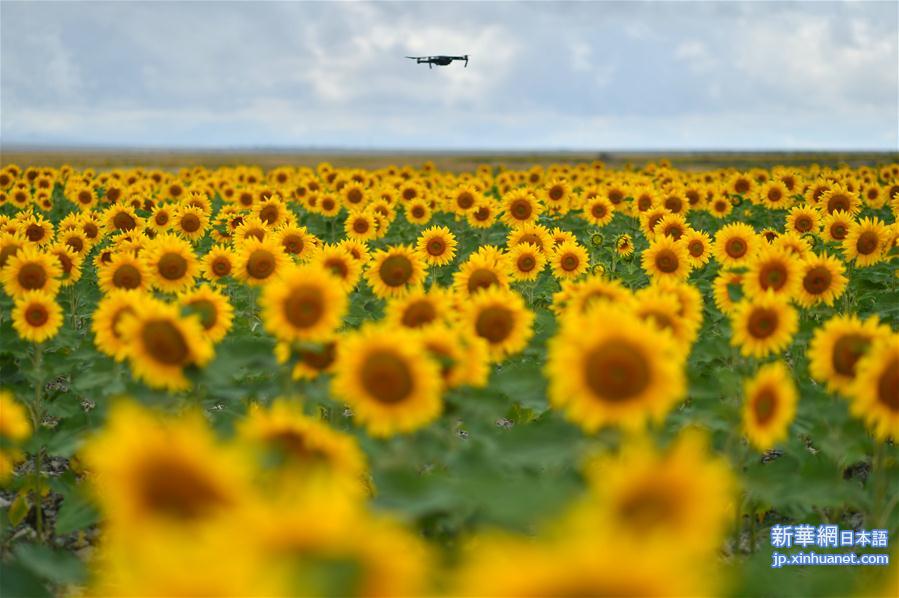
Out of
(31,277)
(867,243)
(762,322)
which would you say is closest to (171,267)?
(31,277)

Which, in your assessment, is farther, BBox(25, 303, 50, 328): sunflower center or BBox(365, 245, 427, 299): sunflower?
BBox(365, 245, 427, 299): sunflower

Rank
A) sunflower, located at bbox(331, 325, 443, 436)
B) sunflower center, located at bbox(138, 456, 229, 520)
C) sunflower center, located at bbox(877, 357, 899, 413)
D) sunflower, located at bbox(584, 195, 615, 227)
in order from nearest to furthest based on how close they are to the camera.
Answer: sunflower center, located at bbox(138, 456, 229, 520)
sunflower, located at bbox(331, 325, 443, 436)
sunflower center, located at bbox(877, 357, 899, 413)
sunflower, located at bbox(584, 195, 615, 227)

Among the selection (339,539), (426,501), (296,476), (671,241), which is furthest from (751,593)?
(671,241)

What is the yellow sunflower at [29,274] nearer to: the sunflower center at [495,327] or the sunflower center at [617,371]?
the sunflower center at [495,327]

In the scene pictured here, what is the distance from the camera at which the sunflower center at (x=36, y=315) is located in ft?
17.5

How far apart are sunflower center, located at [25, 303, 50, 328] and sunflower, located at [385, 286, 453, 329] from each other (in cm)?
275

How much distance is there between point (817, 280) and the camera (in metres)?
5.74

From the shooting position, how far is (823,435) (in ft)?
13.0

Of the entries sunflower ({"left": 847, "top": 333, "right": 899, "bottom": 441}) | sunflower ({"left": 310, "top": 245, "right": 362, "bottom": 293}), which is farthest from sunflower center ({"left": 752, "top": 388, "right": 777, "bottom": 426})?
sunflower ({"left": 310, "top": 245, "right": 362, "bottom": 293})

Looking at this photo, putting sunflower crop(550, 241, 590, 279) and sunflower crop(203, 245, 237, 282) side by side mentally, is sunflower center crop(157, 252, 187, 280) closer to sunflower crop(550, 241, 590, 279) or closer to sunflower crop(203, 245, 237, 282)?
sunflower crop(203, 245, 237, 282)

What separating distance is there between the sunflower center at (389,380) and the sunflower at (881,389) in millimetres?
1992

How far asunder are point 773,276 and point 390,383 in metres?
3.32

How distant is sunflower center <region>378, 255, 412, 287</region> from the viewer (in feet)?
19.1

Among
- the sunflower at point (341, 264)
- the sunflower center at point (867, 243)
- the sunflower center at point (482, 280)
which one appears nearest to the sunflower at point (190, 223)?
the sunflower at point (341, 264)
